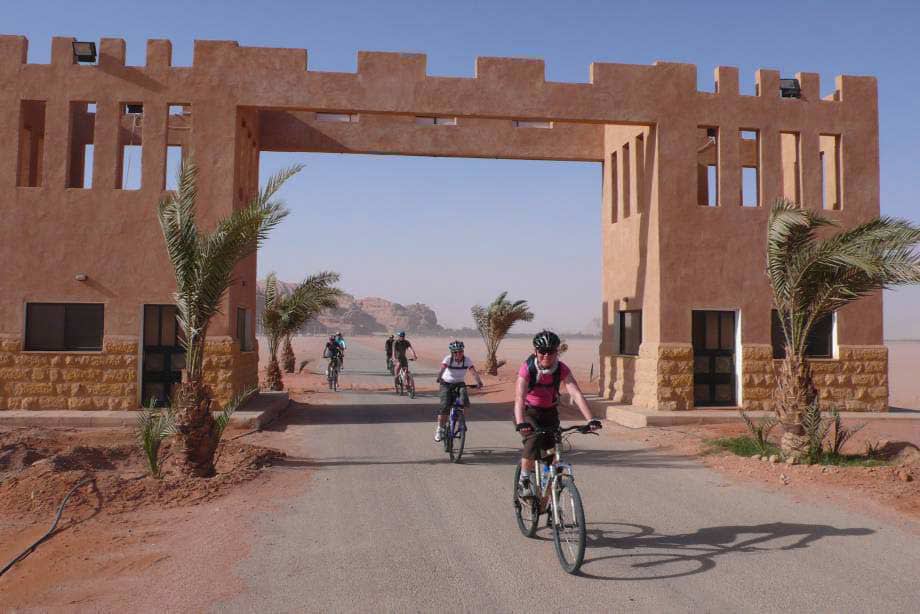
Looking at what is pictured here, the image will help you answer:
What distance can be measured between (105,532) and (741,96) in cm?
1501

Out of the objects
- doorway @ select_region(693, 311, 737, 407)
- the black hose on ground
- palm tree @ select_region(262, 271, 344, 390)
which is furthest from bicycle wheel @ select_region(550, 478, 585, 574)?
palm tree @ select_region(262, 271, 344, 390)

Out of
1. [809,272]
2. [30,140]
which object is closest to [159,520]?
[809,272]

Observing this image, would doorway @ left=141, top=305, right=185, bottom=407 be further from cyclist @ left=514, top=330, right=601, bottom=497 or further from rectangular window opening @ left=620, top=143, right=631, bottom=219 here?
rectangular window opening @ left=620, top=143, right=631, bottom=219

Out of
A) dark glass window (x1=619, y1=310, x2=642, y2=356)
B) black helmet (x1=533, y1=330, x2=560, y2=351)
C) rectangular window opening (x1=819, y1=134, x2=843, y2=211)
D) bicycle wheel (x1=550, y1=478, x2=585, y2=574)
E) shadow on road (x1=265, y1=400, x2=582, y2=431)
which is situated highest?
rectangular window opening (x1=819, y1=134, x2=843, y2=211)

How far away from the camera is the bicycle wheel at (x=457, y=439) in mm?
→ 10562

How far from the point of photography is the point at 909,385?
3419 centimetres

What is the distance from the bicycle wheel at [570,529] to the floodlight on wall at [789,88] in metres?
13.8

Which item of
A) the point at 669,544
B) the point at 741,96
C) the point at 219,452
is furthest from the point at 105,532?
the point at 741,96

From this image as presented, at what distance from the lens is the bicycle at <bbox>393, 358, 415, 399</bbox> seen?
21.4m

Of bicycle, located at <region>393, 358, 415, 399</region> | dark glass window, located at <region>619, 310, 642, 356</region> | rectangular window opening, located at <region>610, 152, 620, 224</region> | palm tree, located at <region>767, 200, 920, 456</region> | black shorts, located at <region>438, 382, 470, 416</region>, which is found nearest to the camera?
palm tree, located at <region>767, 200, 920, 456</region>

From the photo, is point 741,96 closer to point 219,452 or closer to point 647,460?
point 647,460

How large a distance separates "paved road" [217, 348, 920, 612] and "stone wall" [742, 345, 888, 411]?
625 cm

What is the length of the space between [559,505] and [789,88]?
14015 millimetres

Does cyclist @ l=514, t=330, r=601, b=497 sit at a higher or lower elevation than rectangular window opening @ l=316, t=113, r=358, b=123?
lower
